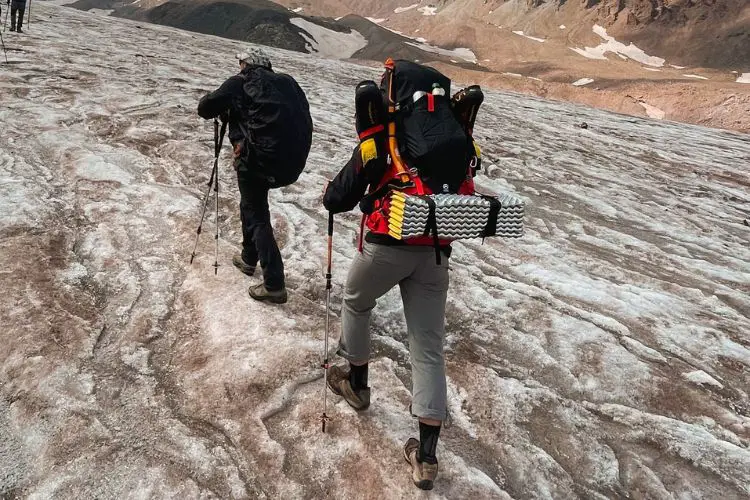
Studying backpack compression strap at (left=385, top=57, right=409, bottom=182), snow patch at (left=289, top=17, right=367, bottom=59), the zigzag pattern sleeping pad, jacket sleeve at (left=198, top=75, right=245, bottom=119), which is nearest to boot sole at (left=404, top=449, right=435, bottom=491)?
the zigzag pattern sleeping pad

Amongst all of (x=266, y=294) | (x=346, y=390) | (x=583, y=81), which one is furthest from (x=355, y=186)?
(x=583, y=81)

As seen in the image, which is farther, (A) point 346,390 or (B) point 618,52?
(B) point 618,52

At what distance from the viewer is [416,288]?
131 inches

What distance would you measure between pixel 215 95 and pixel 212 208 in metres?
3.23

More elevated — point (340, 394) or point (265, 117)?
point (265, 117)

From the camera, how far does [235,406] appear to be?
401cm

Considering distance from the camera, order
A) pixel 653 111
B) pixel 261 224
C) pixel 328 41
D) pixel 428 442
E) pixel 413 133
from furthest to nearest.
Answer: pixel 328 41 → pixel 653 111 → pixel 261 224 → pixel 428 442 → pixel 413 133

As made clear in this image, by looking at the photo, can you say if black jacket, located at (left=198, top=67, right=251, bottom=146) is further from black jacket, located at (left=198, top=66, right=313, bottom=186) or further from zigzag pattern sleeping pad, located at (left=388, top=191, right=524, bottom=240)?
zigzag pattern sleeping pad, located at (left=388, top=191, right=524, bottom=240)

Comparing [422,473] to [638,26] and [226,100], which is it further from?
[638,26]

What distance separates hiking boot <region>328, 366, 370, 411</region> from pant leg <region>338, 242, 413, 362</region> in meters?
0.34

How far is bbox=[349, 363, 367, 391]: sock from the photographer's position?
3969 millimetres

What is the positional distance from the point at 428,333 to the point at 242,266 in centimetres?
317

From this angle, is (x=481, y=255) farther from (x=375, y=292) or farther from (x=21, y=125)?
(x=21, y=125)

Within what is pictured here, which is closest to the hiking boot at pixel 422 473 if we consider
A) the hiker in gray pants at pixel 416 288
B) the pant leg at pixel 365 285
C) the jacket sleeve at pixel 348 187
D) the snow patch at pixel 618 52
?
the hiker in gray pants at pixel 416 288
